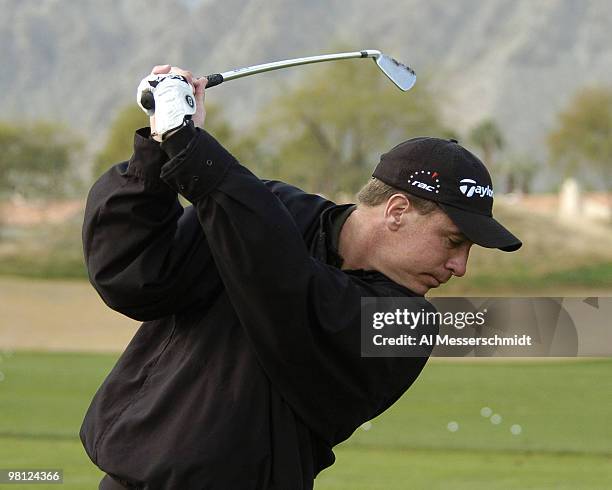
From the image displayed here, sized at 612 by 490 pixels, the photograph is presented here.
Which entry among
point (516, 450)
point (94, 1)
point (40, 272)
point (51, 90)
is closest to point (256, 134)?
point (40, 272)

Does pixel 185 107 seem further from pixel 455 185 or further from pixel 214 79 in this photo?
pixel 455 185

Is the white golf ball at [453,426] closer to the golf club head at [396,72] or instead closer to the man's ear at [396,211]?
the golf club head at [396,72]

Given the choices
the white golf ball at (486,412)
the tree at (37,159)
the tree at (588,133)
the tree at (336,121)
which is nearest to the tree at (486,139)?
the tree at (588,133)

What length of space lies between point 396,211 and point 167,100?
66 cm

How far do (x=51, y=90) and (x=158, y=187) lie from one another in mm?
159688

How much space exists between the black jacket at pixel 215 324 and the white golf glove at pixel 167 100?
0.13 feet

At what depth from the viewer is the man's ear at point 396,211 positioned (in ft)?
9.56

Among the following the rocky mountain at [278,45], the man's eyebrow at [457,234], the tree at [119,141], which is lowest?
the man's eyebrow at [457,234]

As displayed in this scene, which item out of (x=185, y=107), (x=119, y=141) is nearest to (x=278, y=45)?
(x=119, y=141)

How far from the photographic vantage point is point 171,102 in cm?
258

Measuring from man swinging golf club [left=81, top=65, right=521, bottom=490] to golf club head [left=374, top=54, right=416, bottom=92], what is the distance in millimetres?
847

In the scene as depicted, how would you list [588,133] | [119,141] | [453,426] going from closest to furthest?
[453,426], [119,141], [588,133]

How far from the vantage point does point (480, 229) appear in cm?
287

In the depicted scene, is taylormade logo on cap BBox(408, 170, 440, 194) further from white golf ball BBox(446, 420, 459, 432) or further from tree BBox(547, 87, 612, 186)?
tree BBox(547, 87, 612, 186)
